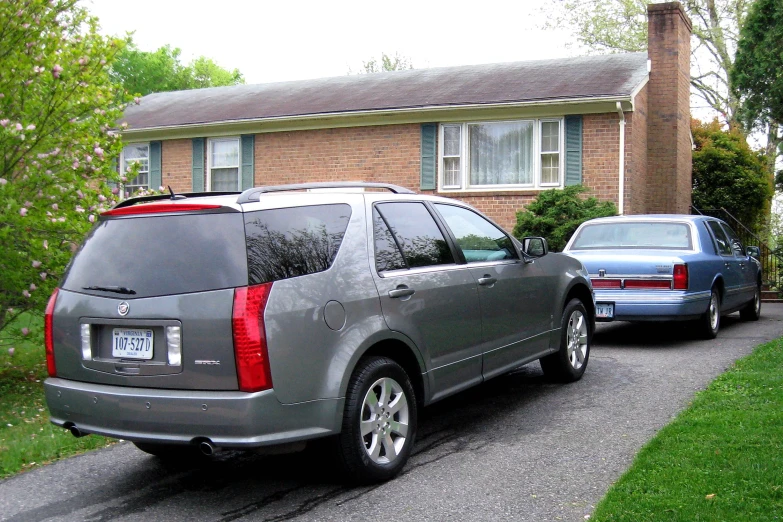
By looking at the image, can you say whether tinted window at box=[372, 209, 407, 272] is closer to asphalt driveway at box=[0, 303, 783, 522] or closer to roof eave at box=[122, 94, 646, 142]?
asphalt driveway at box=[0, 303, 783, 522]

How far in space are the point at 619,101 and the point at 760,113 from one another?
293 centimetres

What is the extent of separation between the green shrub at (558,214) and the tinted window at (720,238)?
4.15 m

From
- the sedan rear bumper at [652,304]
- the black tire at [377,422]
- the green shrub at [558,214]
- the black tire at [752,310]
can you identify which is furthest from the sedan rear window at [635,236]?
the black tire at [377,422]

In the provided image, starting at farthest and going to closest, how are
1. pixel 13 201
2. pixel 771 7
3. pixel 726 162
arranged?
pixel 726 162 → pixel 771 7 → pixel 13 201

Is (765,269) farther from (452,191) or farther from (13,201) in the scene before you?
(13,201)

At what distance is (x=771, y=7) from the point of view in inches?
645

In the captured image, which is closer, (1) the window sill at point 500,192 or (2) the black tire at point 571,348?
(2) the black tire at point 571,348

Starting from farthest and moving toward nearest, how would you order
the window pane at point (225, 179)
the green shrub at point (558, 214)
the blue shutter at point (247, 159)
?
1. the window pane at point (225, 179)
2. the blue shutter at point (247, 159)
3. the green shrub at point (558, 214)

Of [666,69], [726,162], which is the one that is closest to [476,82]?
[666,69]

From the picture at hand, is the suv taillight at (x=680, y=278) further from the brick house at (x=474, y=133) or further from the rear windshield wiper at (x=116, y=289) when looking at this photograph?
the brick house at (x=474, y=133)

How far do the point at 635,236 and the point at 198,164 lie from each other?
13.8 metres

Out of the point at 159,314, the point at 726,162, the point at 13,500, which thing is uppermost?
the point at 726,162

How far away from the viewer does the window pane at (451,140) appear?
18.9m

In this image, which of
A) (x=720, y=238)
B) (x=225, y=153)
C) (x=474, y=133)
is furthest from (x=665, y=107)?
(x=225, y=153)
